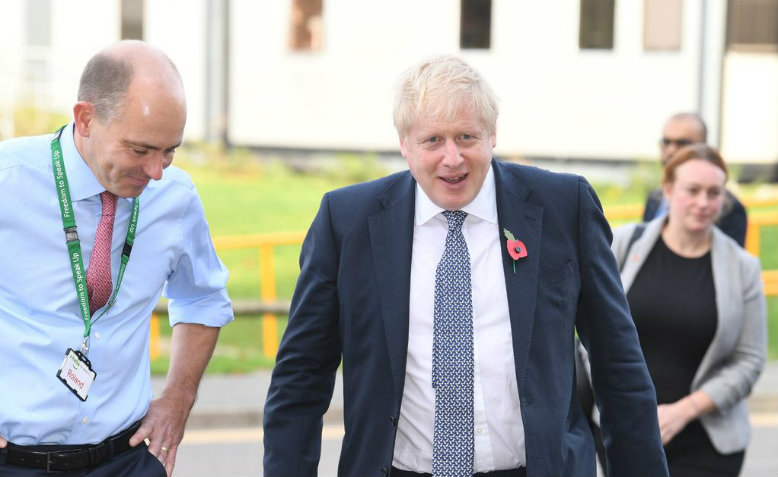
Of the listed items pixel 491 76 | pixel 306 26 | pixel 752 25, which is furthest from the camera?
pixel 306 26

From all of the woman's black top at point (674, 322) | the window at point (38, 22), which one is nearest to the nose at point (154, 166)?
the woman's black top at point (674, 322)

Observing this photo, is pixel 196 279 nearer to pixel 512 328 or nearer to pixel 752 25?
pixel 512 328

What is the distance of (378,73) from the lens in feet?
73.2

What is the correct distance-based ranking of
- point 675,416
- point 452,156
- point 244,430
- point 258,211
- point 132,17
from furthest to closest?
point 132,17, point 258,211, point 244,430, point 675,416, point 452,156

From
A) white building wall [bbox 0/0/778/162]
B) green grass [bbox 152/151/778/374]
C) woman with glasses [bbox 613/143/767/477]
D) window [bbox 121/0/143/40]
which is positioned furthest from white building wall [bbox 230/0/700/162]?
woman with glasses [bbox 613/143/767/477]

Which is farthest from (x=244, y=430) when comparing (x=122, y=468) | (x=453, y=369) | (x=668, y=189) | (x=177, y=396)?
(x=453, y=369)

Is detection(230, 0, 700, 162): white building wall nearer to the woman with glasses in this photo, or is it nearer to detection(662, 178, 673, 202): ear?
detection(662, 178, 673, 202): ear

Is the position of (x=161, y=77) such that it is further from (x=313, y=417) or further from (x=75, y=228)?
(x=313, y=417)

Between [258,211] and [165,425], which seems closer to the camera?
[165,425]

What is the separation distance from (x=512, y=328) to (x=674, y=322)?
1.85 meters

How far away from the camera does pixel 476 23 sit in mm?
21969

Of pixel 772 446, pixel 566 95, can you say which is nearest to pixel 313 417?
pixel 772 446

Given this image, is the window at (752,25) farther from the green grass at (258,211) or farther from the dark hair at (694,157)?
the dark hair at (694,157)

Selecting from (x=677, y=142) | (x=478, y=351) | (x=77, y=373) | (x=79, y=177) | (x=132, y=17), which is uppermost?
(x=132, y=17)
